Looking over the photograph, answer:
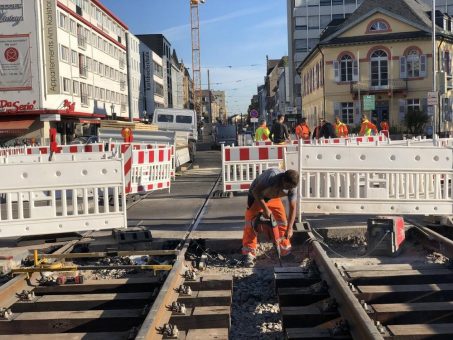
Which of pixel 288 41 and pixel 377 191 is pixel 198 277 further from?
pixel 288 41

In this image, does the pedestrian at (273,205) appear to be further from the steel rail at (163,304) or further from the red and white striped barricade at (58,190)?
the red and white striped barricade at (58,190)

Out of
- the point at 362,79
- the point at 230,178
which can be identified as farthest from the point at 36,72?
the point at 230,178

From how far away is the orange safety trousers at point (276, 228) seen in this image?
740 cm

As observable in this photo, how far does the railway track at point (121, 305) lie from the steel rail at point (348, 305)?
3.17 ft

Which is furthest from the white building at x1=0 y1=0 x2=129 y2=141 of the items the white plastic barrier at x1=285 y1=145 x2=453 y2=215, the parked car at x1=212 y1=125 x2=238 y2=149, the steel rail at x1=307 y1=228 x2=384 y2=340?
the steel rail at x1=307 y1=228 x2=384 y2=340

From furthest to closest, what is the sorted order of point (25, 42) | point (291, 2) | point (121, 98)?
point (291, 2)
point (121, 98)
point (25, 42)

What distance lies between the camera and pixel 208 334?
463cm

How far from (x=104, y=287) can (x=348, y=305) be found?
262cm

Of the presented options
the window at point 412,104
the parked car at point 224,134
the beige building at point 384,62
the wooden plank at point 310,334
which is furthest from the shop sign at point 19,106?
the wooden plank at point 310,334

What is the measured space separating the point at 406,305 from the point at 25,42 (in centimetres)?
4618

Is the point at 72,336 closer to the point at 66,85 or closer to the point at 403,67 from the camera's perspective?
the point at 403,67

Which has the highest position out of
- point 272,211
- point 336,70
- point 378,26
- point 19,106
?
point 378,26

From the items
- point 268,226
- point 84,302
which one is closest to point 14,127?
point 268,226

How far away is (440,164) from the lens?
8797mm
